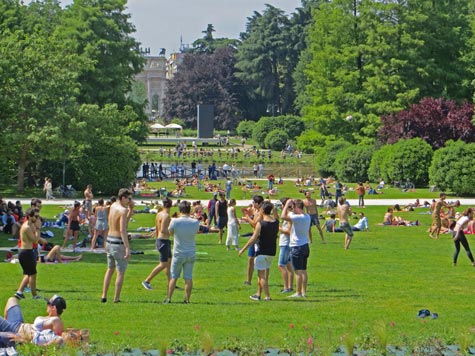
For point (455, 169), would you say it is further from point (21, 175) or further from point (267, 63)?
point (267, 63)

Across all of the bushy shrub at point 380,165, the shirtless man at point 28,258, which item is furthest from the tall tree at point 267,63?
the shirtless man at point 28,258

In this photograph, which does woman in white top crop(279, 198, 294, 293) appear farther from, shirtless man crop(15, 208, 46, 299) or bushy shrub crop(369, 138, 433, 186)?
bushy shrub crop(369, 138, 433, 186)

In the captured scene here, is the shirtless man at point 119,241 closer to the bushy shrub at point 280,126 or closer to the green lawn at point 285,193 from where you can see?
the green lawn at point 285,193

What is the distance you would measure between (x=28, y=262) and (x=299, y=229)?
4393mm

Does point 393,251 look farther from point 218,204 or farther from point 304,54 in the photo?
point 304,54

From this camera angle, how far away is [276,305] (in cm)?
1639

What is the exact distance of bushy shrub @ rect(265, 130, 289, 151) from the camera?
3863 inches

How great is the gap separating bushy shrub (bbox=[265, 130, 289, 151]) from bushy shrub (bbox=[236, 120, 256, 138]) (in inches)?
624

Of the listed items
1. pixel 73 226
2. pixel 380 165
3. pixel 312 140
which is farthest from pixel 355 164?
pixel 73 226

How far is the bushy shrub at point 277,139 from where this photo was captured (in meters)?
98.1

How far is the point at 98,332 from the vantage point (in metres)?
13.6

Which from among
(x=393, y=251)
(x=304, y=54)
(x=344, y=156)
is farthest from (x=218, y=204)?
(x=304, y=54)

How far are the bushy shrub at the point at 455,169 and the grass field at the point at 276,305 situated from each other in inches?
1016

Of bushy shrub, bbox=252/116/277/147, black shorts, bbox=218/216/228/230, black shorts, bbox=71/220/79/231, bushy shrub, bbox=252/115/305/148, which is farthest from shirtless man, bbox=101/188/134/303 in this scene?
bushy shrub, bbox=252/116/277/147
